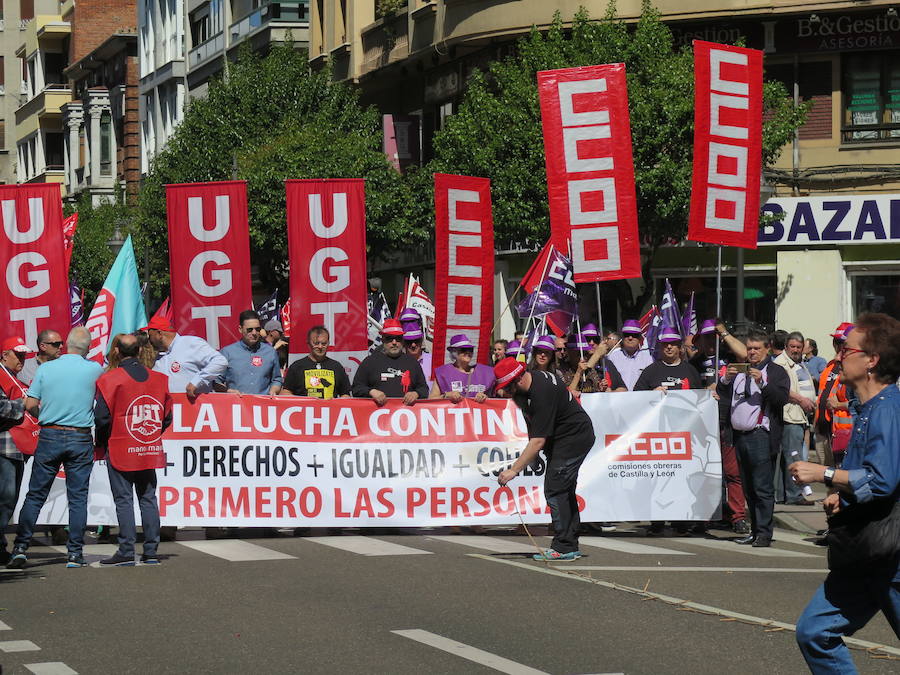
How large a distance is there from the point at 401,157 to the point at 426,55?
3.07 m

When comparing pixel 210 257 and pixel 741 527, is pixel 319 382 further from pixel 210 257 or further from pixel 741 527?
pixel 741 527

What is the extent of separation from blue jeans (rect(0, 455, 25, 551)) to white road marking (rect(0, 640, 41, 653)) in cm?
366

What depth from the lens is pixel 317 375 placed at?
14.4 metres

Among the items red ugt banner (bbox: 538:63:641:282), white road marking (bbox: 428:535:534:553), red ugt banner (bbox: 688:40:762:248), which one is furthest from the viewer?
red ugt banner (bbox: 538:63:641:282)

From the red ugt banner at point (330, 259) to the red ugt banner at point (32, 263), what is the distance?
7.69 ft

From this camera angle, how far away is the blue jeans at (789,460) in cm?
1647

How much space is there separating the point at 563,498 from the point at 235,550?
8.79 feet

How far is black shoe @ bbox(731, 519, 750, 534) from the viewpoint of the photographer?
14.2 m

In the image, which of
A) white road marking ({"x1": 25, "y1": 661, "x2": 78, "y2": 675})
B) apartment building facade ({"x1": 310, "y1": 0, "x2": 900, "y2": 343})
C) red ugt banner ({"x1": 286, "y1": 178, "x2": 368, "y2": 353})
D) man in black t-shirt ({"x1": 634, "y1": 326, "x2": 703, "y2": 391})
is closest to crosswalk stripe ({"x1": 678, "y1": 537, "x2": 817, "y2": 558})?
man in black t-shirt ({"x1": 634, "y1": 326, "x2": 703, "y2": 391})

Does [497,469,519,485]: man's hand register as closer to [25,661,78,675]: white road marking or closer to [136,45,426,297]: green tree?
[25,661,78,675]: white road marking

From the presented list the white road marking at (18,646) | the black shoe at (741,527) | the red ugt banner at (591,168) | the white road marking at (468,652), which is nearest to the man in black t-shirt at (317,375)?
the red ugt banner at (591,168)

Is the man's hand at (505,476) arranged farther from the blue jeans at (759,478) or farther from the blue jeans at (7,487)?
the blue jeans at (7,487)

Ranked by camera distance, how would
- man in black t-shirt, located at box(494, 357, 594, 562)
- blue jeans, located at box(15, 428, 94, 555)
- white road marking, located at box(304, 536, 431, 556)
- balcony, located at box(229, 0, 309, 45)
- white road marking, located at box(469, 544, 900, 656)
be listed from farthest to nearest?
balcony, located at box(229, 0, 309, 45) < white road marking, located at box(304, 536, 431, 556) < blue jeans, located at box(15, 428, 94, 555) < man in black t-shirt, located at box(494, 357, 594, 562) < white road marking, located at box(469, 544, 900, 656)

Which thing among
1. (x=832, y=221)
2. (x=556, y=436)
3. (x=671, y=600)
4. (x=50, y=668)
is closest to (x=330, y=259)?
(x=556, y=436)
